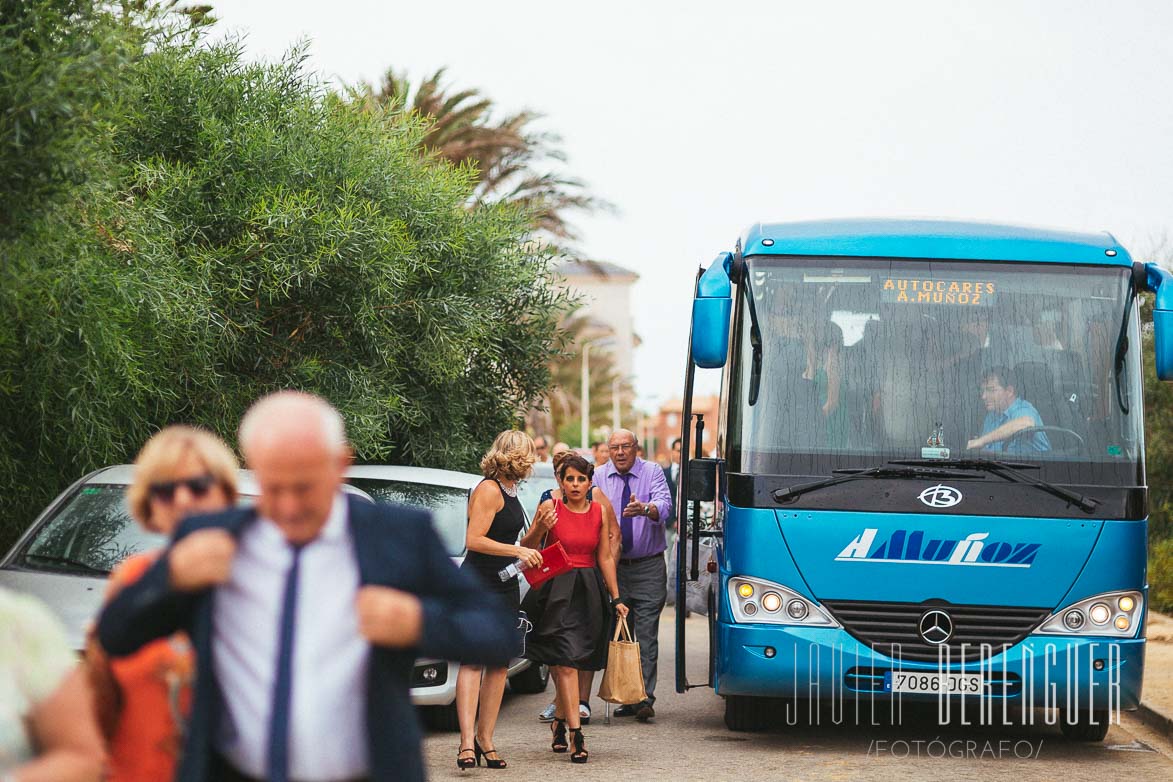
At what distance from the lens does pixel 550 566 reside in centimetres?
942

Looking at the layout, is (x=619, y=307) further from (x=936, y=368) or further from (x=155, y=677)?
(x=155, y=677)

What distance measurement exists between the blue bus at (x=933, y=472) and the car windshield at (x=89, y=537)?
325cm

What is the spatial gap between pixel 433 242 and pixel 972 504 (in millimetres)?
7059

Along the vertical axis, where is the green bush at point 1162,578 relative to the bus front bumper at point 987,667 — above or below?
below

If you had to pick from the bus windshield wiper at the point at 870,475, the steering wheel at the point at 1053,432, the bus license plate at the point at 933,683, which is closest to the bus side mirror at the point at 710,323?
the bus windshield wiper at the point at 870,475

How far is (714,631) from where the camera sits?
9945 millimetres

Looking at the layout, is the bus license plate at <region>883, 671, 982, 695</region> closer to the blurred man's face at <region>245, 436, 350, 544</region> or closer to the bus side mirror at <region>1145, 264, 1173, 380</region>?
the bus side mirror at <region>1145, 264, 1173, 380</region>

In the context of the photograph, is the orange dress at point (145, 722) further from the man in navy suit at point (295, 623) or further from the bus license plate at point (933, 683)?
the bus license plate at point (933, 683)

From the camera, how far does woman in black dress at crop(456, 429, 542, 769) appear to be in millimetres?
8734

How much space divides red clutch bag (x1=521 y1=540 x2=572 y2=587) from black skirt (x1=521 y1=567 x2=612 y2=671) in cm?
5

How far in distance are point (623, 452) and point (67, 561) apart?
4474 mm

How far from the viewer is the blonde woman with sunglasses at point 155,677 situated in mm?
3275

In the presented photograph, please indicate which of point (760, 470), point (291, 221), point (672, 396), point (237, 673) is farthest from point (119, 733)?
point (672, 396)

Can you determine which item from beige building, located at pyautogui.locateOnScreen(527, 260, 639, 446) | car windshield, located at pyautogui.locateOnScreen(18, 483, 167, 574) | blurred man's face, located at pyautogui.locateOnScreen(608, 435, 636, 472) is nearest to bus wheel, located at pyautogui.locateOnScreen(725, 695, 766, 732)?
blurred man's face, located at pyautogui.locateOnScreen(608, 435, 636, 472)
